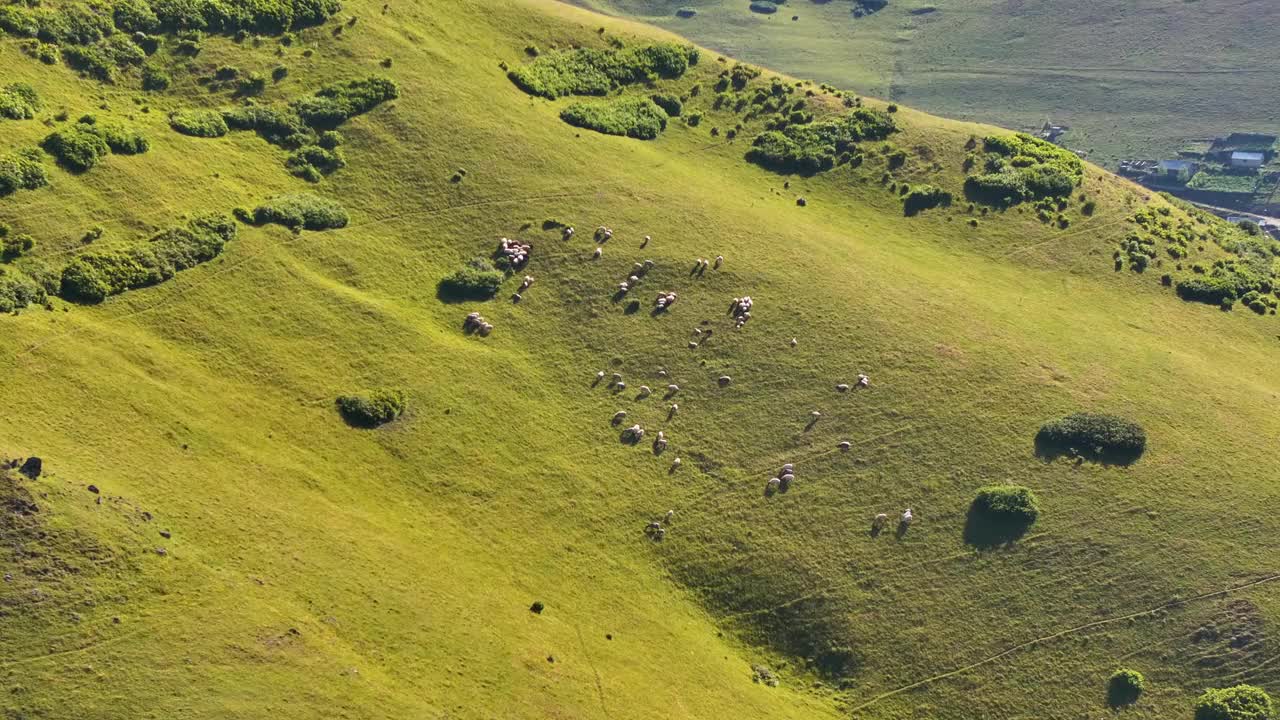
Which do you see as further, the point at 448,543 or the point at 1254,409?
the point at 1254,409

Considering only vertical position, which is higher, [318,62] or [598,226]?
[318,62]

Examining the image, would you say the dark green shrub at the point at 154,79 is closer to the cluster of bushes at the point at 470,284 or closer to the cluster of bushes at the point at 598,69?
the cluster of bushes at the point at 598,69

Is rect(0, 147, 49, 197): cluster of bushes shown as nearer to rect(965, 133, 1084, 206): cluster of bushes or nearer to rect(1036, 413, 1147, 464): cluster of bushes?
rect(1036, 413, 1147, 464): cluster of bushes

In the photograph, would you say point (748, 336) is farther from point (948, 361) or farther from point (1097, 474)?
point (1097, 474)

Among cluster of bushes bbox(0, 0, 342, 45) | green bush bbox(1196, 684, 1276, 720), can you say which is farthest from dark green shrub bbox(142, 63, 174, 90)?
green bush bbox(1196, 684, 1276, 720)

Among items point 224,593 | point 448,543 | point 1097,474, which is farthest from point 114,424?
point 1097,474

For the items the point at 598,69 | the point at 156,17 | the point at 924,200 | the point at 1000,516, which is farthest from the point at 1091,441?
the point at 156,17

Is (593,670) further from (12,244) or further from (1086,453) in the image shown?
(12,244)
